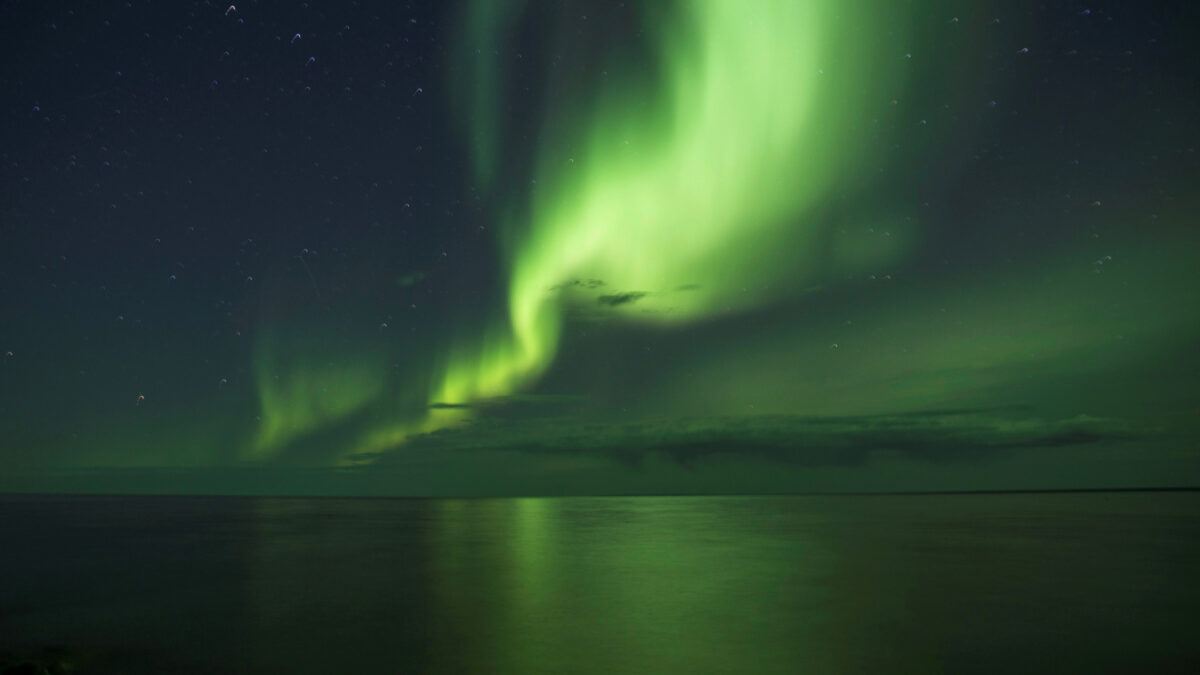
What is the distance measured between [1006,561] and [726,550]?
12.5 m

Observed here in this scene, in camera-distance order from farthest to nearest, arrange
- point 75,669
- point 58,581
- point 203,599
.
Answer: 1. point 58,581
2. point 203,599
3. point 75,669

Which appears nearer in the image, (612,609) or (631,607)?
(612,609)

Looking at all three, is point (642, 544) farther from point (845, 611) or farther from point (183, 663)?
point (183, 663)

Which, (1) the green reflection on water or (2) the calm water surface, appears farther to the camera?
(1) the green reflection on water

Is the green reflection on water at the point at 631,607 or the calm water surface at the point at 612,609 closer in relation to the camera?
the calm water surface at the point at 612,609

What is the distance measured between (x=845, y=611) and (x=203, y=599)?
18029 mm

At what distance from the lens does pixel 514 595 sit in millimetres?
23156

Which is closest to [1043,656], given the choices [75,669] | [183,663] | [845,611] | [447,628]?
[845,611]

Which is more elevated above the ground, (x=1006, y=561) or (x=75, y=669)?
(x=75, y=669)

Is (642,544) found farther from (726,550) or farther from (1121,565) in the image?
(1121,565)

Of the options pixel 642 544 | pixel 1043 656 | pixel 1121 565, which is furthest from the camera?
pixel 642 544

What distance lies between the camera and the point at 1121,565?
31.0 metres

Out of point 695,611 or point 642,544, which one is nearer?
point 695,611

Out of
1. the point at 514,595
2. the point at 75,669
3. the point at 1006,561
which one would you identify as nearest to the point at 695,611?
the point at 514,595
